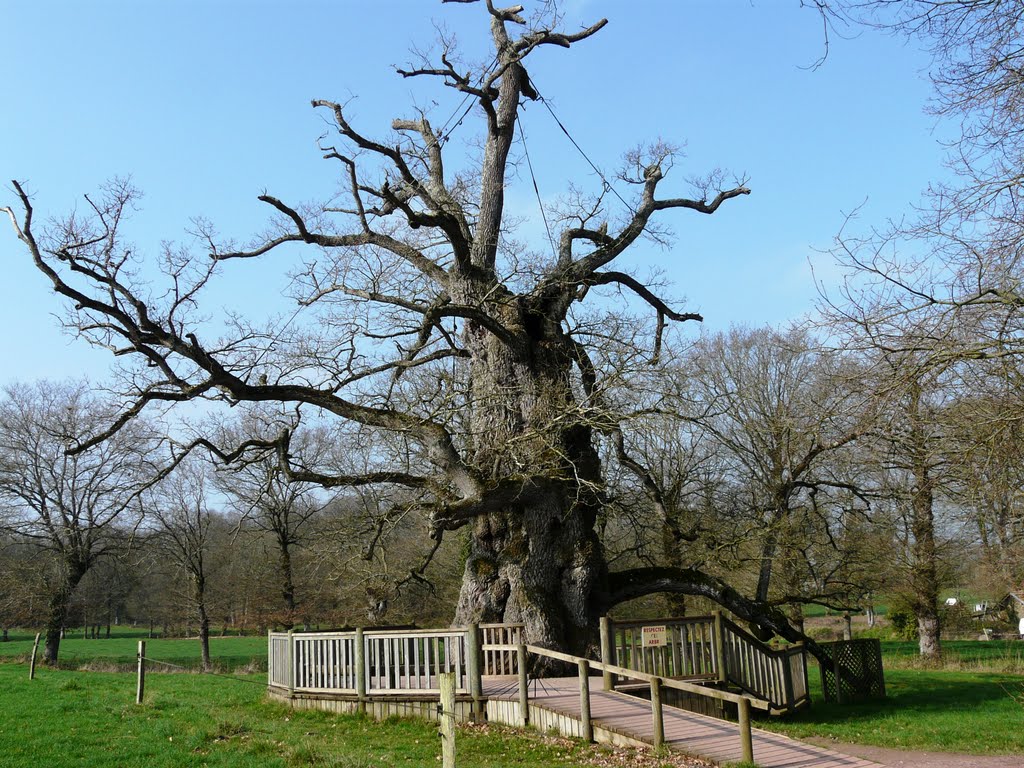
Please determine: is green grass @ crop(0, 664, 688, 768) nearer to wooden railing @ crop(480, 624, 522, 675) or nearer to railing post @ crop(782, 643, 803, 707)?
wooden railing @ crop(480, 624, 522, 675)

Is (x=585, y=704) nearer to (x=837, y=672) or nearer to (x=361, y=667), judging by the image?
(x=361, y=667)

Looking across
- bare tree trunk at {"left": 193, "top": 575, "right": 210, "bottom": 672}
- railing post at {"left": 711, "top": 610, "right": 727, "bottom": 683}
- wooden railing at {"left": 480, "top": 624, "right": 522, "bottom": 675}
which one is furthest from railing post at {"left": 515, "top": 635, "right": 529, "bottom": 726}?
bare tree trunk at {"left": 193, "top": 575, "right": 210, "bottom": 672}

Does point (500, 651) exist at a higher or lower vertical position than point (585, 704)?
higher

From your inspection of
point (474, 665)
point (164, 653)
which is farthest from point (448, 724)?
point (164, 653)

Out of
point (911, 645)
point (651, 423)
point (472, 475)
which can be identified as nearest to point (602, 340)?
point (651, 423)

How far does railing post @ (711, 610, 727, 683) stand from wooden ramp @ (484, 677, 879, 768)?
1927 millimetres

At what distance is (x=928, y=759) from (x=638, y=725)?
3.45m

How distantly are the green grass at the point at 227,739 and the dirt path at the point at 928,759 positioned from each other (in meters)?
3.23

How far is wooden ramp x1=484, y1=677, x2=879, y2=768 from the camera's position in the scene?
891 cm

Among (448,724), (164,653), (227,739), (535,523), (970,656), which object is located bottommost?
(164,653)

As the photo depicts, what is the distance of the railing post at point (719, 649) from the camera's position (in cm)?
1315

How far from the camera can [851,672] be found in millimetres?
16359

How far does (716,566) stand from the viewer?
22297mm

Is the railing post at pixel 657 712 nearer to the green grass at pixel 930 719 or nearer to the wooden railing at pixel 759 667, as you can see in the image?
the green grass at pixel 930 719
